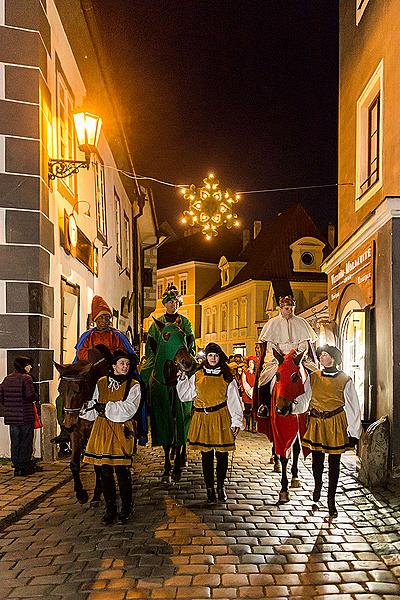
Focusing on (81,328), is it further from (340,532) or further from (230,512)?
(340,532)

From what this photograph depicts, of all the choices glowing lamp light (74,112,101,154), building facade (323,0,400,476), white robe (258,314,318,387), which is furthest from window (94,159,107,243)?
white robe (258,314,318,387)

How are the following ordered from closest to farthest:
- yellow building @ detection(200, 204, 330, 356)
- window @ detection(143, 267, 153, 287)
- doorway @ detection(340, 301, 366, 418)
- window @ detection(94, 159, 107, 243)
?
doorway @ detection(340, 301, 366, 418) < window @ detection(94, 159, 107, 243) < window @ detection(143, 267, 153, 287) < yellow building @ detection(200, 204, 330, 356)

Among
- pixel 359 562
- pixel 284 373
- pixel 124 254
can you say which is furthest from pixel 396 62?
pixel 124 254

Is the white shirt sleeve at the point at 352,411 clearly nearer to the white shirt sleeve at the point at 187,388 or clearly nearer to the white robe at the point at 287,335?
the white shirt sleeve at the point at 187,388

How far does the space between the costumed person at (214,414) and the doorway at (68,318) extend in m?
4.56

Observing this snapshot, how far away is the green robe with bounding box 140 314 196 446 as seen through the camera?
875 cm

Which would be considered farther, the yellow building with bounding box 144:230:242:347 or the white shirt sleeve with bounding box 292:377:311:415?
the yellow building with bounding box 144:230:242:347

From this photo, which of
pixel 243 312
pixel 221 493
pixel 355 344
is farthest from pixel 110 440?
pixel 243 312

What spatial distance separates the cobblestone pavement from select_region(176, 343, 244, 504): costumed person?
53 cm

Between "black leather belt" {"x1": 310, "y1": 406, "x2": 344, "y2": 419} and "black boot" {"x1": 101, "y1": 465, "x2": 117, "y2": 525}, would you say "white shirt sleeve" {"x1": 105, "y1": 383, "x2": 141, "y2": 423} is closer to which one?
"black boot" {"x1": 101, "y1": 465, "x2": 117, "y2": 525}

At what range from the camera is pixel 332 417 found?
6891 mm

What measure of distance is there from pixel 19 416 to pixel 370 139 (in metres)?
7.89

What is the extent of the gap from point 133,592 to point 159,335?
464 centimetres

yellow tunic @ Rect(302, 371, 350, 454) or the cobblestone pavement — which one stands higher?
yellow tunic @ Rect(302, 371, 350, 454)
